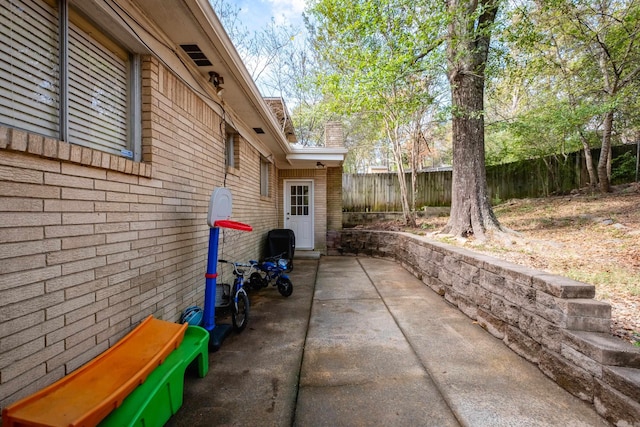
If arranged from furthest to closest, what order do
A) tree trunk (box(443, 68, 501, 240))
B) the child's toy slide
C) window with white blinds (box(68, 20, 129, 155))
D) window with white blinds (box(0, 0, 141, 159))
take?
1. tree trunk (box(443, 68, 501, 240))
2. window with white blinds (box(68, 20, 129, 155))
3. window with white blinds (box(0, 0, 141, 159))
4. the child's toy slide

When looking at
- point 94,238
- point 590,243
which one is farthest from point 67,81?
point 590,243

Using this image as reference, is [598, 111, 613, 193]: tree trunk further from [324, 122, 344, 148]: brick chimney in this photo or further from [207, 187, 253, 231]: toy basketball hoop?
[207, 187, 253, 231]: toy basketball hoop

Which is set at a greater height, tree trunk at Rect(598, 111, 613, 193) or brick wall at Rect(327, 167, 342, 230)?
tree trunk at Rect(598, 111, 613, 193)

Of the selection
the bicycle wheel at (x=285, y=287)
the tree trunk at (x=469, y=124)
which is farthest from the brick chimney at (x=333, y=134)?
the bicycle wheel at (x=285, y=287)

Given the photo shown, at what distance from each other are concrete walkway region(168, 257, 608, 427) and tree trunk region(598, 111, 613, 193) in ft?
25.6

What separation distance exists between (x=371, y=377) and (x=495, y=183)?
11.6m

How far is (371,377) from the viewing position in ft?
7.60

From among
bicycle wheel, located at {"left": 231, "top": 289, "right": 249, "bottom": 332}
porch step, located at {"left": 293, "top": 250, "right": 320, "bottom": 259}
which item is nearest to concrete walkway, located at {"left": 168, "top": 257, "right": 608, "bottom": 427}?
bicycle wheel, located at {"left": 231, "top": 289, "right": 249, "bottom": 332}

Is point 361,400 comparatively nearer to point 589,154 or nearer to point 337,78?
point 337,78

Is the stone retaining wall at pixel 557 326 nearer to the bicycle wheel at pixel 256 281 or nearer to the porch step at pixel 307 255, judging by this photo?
the bicycle wheel at pixel 256 281

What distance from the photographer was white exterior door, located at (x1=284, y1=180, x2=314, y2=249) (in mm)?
8930

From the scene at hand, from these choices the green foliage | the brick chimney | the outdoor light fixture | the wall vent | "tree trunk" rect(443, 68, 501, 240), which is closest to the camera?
the wall vent

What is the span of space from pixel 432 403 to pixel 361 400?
49 centimetres

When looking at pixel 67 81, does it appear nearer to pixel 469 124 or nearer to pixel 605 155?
pixel 469 124
